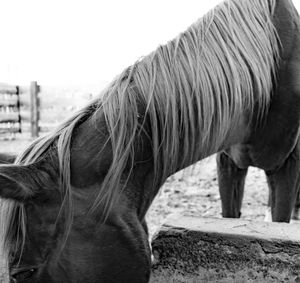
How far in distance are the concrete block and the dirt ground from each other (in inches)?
83.6

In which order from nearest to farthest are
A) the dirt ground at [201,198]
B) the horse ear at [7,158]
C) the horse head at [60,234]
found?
the horse head at [60,234] → the horse ear at [7,158] → the dirt ground at [201,198]

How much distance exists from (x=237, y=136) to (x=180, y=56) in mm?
533

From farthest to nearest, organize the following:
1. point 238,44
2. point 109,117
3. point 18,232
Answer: point 238,44, point 109,117, point 18,232

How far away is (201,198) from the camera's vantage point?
17.2ft

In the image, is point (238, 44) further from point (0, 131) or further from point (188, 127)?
point (0, 131)

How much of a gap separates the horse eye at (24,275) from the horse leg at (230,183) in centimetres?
165

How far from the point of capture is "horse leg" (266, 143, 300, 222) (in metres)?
2.48

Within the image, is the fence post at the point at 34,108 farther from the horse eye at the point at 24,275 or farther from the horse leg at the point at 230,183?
the horse eye at the point at 24,275

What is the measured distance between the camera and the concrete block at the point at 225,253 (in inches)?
72.7

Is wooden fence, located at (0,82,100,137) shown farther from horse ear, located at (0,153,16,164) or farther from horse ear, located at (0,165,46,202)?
horse ear, located at (0,165,46,202)

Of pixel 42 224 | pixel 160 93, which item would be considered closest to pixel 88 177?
pixel 42 224

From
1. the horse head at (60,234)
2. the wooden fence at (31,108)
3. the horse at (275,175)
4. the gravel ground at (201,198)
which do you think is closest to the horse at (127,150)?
the horse head at (60,234)

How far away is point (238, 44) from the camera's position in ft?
5.99

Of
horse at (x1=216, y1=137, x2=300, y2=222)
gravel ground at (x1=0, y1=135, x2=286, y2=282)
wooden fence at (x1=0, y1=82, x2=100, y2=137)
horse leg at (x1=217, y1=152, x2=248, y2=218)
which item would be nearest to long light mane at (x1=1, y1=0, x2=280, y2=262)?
horse at (x1=216, y1=137, x2=300, y2=222)
